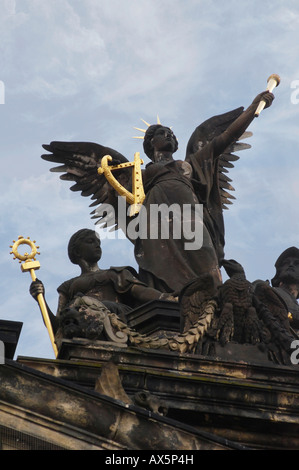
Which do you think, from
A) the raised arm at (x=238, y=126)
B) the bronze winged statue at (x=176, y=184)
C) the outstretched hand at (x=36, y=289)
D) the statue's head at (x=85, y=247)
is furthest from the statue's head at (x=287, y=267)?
the outstretched hand at (x=36, y=289)

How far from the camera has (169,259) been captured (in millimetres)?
21688

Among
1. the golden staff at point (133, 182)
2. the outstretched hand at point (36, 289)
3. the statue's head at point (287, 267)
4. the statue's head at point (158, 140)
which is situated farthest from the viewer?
the statue's head at point (158, 140)

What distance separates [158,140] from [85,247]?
8.66 ft

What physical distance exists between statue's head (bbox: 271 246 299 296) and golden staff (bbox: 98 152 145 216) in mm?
2306

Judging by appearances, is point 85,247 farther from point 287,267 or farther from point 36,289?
point 287,267

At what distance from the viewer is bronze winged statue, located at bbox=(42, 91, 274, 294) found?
21.6 m

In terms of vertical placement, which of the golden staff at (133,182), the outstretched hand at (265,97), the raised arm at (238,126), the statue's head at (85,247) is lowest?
the statue's head at (85,247)

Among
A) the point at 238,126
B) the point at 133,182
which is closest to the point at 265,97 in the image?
the point at 238,126

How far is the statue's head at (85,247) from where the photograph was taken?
72.3ft

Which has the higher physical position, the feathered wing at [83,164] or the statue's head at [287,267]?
the feathered wing at [83,164]

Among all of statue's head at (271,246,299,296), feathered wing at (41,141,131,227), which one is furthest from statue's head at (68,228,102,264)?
statue's head at (271,246,299,296)

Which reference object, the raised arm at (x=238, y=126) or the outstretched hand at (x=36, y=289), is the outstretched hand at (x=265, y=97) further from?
the outstretched hand at (x=36, y=289)
